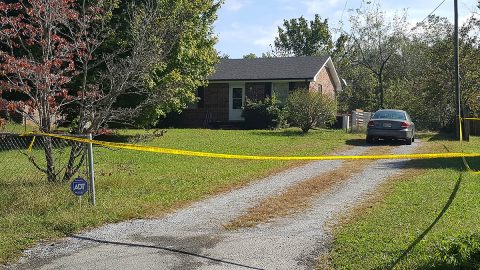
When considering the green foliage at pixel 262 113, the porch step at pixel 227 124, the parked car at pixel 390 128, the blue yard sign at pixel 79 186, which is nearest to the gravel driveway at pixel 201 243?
the blue yard sign at pixel 79 186

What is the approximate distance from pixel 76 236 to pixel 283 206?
3089mm

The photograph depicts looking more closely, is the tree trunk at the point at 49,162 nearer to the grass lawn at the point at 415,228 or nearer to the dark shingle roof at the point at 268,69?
the grass lawn at the point at 415,228

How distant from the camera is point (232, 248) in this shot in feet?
19.2

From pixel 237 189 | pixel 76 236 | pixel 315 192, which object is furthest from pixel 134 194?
pixel 315 192

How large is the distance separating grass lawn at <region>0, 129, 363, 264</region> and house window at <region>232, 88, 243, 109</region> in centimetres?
1294

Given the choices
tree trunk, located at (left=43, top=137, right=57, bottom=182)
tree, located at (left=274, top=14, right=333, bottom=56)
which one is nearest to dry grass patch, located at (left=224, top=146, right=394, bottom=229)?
tree trunk, located at (left=43, top=137, right=57, bottom=182)

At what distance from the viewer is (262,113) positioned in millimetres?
27859

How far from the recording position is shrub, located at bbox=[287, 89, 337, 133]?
22.9 metres

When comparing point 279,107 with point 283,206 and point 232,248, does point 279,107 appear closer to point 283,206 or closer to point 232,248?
point 283,206

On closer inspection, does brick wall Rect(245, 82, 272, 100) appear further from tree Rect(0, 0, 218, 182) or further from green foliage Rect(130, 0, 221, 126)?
tree Rect(0, 0, 218, 182)

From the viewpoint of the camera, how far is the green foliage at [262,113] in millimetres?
27109

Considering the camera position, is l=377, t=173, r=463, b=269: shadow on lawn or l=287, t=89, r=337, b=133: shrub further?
l=287, t=89, r=337, b=133: shrub

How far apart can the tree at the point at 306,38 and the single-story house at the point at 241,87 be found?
103ft

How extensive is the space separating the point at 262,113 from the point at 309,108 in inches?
209
